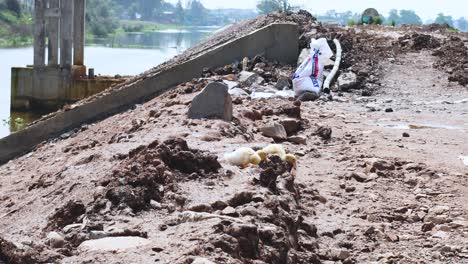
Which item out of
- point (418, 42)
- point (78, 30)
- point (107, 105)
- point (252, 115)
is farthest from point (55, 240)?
point (78, 30)

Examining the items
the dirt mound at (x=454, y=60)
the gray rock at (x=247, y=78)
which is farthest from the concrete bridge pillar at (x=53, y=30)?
the dirt mound at (x=454, y=60)

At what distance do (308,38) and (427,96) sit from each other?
294cm

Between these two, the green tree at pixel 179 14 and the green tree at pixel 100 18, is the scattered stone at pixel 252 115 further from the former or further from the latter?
the green tree at pixel 179 14

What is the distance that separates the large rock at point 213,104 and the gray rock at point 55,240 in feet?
12.2

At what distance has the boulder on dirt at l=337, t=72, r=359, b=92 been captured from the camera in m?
12.3

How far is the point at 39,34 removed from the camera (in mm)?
18828

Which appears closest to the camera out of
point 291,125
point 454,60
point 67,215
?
point 67,215

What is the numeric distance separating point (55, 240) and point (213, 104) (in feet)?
12.8

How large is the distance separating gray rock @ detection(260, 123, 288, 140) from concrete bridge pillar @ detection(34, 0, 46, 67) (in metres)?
11.8

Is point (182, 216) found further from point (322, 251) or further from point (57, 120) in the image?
point (57, 120)

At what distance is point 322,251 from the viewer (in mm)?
4844

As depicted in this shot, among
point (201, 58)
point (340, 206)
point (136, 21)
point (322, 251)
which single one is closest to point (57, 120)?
point (201, 58)

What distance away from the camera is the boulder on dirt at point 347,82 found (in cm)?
1231

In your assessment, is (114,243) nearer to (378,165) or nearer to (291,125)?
(378,165)
